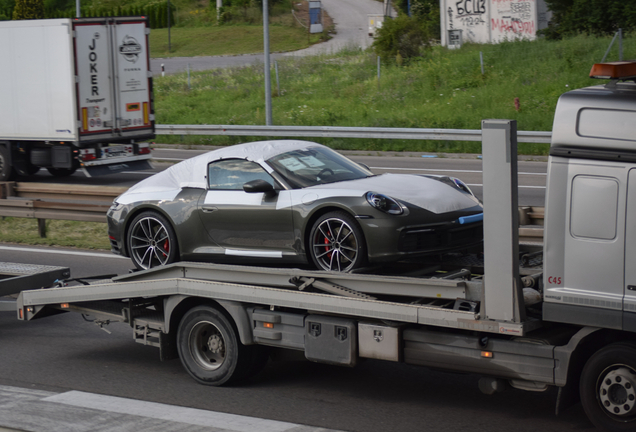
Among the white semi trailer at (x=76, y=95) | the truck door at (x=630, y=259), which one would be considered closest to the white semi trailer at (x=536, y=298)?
the truck door at (x=630, y=259)

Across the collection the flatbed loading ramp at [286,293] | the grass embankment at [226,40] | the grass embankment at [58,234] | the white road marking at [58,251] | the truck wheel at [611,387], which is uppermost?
the grass embankment at [226,40]

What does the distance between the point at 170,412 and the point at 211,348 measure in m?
0.87

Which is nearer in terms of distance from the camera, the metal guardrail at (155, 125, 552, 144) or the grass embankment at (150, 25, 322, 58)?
the metal guardrail at (155, 125, 552, 144)

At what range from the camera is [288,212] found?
7250mm

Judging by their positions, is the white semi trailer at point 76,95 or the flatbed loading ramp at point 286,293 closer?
the flatbed loading ramp at point 286,293

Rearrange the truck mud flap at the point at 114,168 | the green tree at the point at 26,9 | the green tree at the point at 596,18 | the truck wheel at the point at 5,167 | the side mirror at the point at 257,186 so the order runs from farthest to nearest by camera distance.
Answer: the green tree at the point at 26,9 < the green tree at the point at 596,18 < the truck wheel at the point at 5,167 < the truck mud flap at the point at 114,168 < the side mirror at the point at 257,186

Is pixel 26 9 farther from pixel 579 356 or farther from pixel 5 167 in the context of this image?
pixel 579 356

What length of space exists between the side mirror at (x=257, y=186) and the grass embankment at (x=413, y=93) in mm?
14830

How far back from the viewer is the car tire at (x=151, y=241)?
313 inches

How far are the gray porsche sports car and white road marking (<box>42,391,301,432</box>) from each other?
5.26 ft

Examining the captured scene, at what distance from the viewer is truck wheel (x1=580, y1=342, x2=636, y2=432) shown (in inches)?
200

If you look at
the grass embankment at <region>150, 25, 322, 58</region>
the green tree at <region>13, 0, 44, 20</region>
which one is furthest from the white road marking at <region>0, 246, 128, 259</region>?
the green tree at <region>13, 0, 44, 20</region>

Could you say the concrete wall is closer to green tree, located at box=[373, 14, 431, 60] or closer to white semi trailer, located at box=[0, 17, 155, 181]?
green tree, located at box=[373, 14, 431, 60]

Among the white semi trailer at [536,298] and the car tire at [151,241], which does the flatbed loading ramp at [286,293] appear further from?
the car tire at [151,241]
